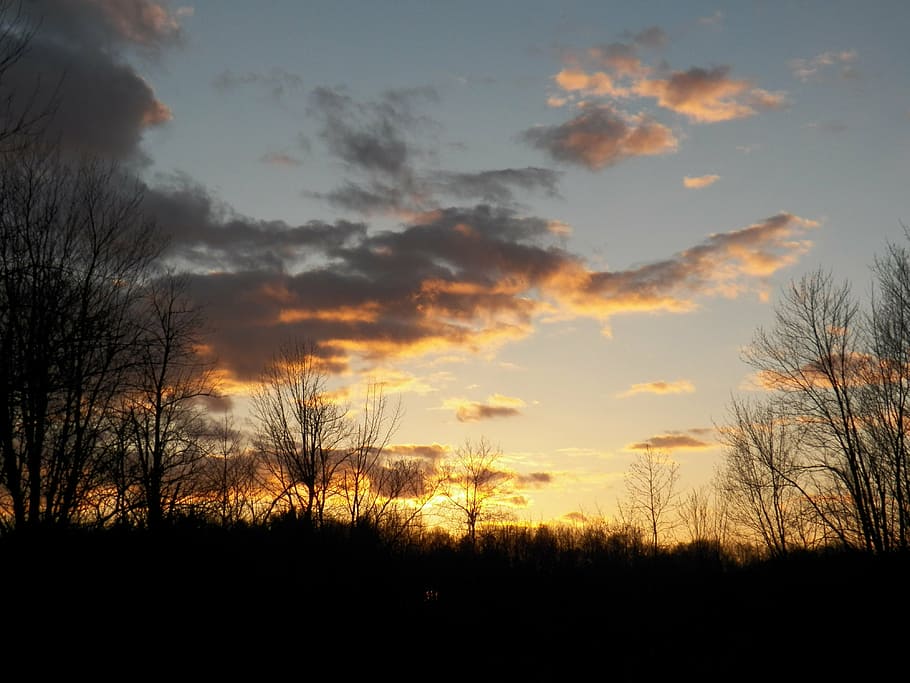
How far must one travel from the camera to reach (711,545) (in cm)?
5166

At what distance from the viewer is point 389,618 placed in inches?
637

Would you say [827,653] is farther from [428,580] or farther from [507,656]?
[428,580]

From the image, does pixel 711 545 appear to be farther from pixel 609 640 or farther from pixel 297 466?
pixel 609 640

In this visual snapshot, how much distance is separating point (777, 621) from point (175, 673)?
18242mm

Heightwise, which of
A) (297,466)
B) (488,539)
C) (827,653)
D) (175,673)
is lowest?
(827,653)

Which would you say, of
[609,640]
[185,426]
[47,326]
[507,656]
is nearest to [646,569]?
[609,640]

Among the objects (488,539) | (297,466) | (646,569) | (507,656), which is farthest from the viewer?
(297,466)

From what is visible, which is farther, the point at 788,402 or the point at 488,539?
the point at 788,402

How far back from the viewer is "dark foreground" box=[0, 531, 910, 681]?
36.5 ft

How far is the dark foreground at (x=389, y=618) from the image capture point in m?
11.1

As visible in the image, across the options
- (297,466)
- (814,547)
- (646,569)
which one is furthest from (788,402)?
(297,466)

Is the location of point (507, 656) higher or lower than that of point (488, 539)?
lower

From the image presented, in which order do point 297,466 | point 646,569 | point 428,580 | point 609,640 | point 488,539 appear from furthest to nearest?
1. point 297,466
2. point 646,569
3. point 488,539
4. point 428,580
5. point 609,640

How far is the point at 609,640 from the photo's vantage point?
19.1m
